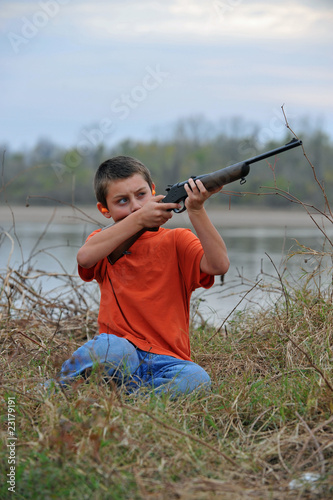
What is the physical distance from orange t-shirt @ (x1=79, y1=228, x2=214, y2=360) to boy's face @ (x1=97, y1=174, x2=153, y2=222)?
0.18m

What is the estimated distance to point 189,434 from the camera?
86.5 inches

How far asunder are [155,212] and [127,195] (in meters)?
0.31

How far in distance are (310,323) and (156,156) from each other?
1931 cm

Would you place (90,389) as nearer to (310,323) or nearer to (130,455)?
(130,455)

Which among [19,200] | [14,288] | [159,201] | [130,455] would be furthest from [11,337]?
[19,200]

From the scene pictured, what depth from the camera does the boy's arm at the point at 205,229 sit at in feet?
8.86

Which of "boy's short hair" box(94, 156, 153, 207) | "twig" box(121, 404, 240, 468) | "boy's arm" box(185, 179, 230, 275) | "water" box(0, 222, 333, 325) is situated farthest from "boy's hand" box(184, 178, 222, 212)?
"water" box(0, 222, 333, 325)

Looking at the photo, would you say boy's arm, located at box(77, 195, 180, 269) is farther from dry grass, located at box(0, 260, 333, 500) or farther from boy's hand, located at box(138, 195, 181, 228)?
dry grass, located at box(0, 260, 333, 500)

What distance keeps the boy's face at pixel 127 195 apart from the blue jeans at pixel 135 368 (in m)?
0.67

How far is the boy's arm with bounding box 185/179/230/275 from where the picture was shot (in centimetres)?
270

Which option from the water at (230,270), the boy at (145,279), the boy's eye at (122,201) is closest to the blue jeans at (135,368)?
the boy at (145,279)

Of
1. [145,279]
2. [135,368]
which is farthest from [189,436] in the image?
[145,279]
